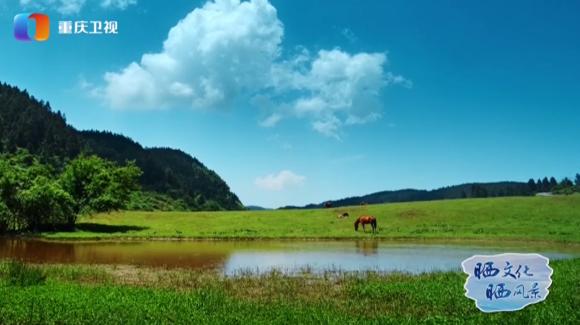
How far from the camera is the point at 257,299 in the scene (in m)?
20.4

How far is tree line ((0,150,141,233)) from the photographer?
63594 mm

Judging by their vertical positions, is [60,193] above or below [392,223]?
above

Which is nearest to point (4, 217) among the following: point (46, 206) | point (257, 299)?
point (46, 206)

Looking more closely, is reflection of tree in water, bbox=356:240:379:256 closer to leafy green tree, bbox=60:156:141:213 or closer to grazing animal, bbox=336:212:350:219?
grazing animal, bbox=336:212:350:219

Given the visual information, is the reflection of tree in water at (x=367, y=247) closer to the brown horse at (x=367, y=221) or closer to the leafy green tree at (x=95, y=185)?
the brown horse at (x=367, y=221)

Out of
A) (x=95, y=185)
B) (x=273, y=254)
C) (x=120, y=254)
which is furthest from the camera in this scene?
(x=95, y=185)

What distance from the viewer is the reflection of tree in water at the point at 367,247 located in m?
43.8

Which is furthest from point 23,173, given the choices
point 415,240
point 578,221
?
point 578,221

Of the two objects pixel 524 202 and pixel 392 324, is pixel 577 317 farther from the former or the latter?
pixel 524 202

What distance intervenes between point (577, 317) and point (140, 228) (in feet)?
200

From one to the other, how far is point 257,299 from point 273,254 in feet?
72.7

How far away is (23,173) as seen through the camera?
67188 millimetres

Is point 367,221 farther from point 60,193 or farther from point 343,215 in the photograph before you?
point 60,193

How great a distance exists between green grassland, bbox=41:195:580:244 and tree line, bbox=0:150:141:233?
3.30 metres
